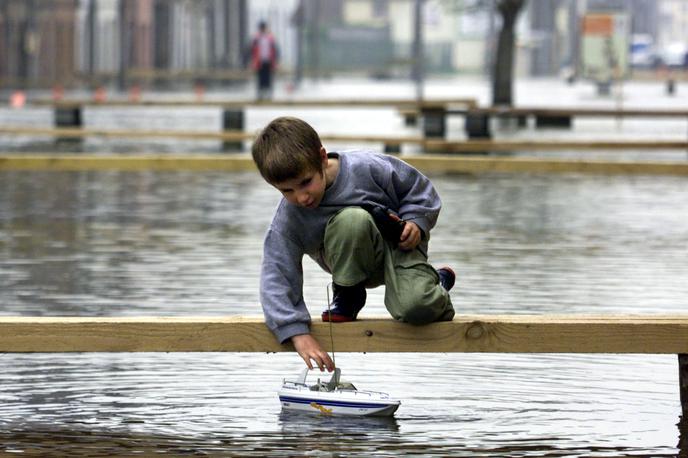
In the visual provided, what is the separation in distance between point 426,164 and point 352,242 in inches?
516

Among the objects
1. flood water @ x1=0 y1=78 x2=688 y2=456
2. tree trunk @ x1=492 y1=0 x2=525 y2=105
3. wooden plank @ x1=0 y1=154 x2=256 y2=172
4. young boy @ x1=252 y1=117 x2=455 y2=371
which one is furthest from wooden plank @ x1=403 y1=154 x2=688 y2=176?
tree trunk @ x1=492 y1=0 x2=525 y2=105

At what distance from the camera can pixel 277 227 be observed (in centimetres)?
617

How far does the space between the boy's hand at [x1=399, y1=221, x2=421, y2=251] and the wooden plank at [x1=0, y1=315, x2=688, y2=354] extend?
0.27 metres

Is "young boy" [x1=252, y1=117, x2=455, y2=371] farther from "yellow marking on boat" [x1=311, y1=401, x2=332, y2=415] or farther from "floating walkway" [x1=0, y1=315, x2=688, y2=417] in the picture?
"yellow marking on boat" [x1=311, y1=401, x2=332, y2=415]

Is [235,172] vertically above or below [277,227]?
below

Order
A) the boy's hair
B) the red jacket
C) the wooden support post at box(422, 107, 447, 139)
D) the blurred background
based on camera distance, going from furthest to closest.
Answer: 1. the blurred background
2. the red jacket
3. the wooden support post at box(422, 107, 447, 139)
4. the boy's hair

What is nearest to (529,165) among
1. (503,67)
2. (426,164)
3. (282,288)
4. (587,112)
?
(426,164)

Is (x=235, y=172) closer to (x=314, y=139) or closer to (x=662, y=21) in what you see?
(x=314, y=139)

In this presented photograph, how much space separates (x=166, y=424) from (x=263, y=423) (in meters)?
0.32

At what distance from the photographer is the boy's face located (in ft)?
19.5

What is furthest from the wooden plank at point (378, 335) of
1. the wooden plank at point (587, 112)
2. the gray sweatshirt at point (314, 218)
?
the wooden plank at point (587, 112)

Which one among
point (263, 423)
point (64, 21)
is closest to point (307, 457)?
point (263, 423)

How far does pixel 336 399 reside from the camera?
6.32 metres

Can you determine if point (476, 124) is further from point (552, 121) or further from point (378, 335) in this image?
point (378, 335)
